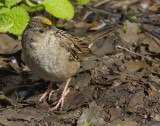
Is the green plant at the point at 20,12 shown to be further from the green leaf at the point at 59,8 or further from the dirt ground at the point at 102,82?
the dirt ground at the point at 102,82

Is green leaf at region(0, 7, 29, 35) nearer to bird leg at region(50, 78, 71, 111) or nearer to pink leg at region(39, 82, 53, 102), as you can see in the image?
pink leg at region(39, 82, 53, 102)

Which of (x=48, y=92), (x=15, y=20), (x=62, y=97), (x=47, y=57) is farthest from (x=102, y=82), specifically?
(x=15, y=20)

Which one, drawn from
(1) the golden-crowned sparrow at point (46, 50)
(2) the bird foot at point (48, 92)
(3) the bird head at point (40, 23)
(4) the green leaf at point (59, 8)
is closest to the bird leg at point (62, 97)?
(1) the golden-crowned sparrow at point (46, 50)

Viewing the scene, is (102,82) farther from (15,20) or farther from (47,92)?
(15,20)

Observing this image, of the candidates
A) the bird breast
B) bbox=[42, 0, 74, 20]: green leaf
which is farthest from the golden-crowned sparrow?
bbox=[42, 0, 74, 20]: green leaf

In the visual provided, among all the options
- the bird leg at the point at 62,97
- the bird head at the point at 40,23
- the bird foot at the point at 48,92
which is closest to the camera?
the bird head at the point at 40,23

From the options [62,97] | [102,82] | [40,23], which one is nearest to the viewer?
[40,23]
